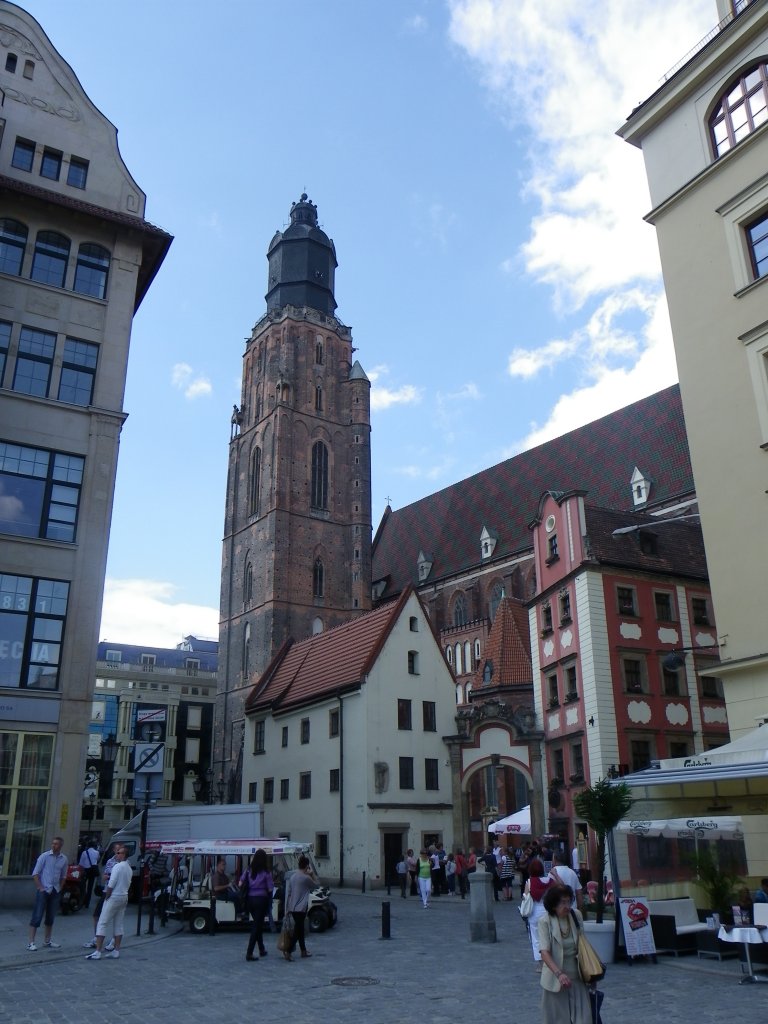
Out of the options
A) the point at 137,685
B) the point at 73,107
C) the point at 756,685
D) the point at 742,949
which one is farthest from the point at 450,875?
the point at 137,685

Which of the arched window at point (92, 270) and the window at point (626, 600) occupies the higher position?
the arched window at point (92, 270)

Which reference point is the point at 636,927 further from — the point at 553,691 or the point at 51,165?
the point at 51,165

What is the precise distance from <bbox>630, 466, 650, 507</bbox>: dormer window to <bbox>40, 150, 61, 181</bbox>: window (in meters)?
35.5

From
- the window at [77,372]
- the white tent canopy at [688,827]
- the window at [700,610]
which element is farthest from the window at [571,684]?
the window at [77,372]

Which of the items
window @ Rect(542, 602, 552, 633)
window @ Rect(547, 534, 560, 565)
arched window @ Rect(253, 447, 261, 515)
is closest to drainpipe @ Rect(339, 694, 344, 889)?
window @ Rect(542, 602, 552, 633)

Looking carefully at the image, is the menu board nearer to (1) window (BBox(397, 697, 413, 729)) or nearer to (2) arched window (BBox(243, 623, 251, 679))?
(1) window (BBox(397, 697, 413, 729))

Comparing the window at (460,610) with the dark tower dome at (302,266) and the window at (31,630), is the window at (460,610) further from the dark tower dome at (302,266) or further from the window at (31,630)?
the window at (31,630)

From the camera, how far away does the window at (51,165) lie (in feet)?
89.7

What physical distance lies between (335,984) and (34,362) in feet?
63.7

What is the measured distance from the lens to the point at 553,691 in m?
32.4

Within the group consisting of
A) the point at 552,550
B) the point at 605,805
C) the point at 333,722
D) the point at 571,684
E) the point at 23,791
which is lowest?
the point at 605,805

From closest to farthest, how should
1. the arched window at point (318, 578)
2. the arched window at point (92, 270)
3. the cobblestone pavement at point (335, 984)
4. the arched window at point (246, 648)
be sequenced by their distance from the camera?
the cobblestone pavement at point (335, 984)
the arched window at point (92, 270)
the arched window at point (246, 648)
the arched window at point (318, 578)

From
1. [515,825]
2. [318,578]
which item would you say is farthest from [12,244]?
[318,578]

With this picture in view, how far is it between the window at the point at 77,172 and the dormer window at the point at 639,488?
34767mm
